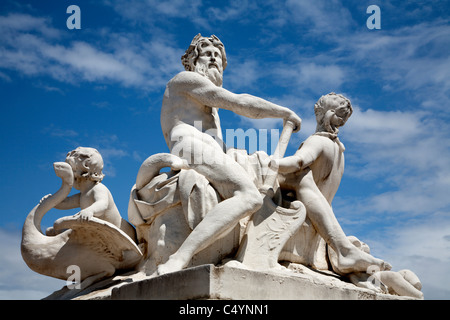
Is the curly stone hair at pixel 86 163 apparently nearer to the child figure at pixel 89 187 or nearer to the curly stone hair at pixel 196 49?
the child figure at pixel 89 187

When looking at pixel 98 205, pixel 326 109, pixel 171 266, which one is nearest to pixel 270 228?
pixel 171 266

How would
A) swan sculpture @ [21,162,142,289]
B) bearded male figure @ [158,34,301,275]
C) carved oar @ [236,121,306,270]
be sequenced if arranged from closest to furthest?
1. bearded male figure @ [158,34,301,275]
2. carved oar @ [236,121,306,270]
3. swan sculpture @ [21,162,142,289]

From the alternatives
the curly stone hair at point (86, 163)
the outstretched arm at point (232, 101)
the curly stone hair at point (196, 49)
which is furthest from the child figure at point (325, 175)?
the curly stone hair at point (86, 163)

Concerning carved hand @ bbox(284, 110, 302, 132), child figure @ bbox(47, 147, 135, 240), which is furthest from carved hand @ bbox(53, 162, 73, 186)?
carved hand @ bbox(284, 110, 302, 132)

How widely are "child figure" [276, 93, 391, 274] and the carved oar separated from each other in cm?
20

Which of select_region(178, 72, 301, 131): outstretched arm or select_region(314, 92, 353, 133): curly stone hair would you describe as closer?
select_region(178, 72, 301, 131): outstretched arm

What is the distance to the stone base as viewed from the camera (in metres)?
5.25

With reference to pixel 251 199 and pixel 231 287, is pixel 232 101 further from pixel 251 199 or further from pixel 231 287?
pixel 231 287

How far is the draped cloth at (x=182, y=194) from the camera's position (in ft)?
20.7

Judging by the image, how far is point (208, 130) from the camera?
7.34 metres

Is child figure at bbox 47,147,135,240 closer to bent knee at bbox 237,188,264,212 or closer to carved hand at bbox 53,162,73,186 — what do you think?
carved hand at bbox 53,162,73,186

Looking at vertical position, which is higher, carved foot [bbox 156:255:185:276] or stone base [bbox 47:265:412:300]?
carved foot [bbox 156:255:185:276]

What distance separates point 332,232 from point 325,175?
84 cm
